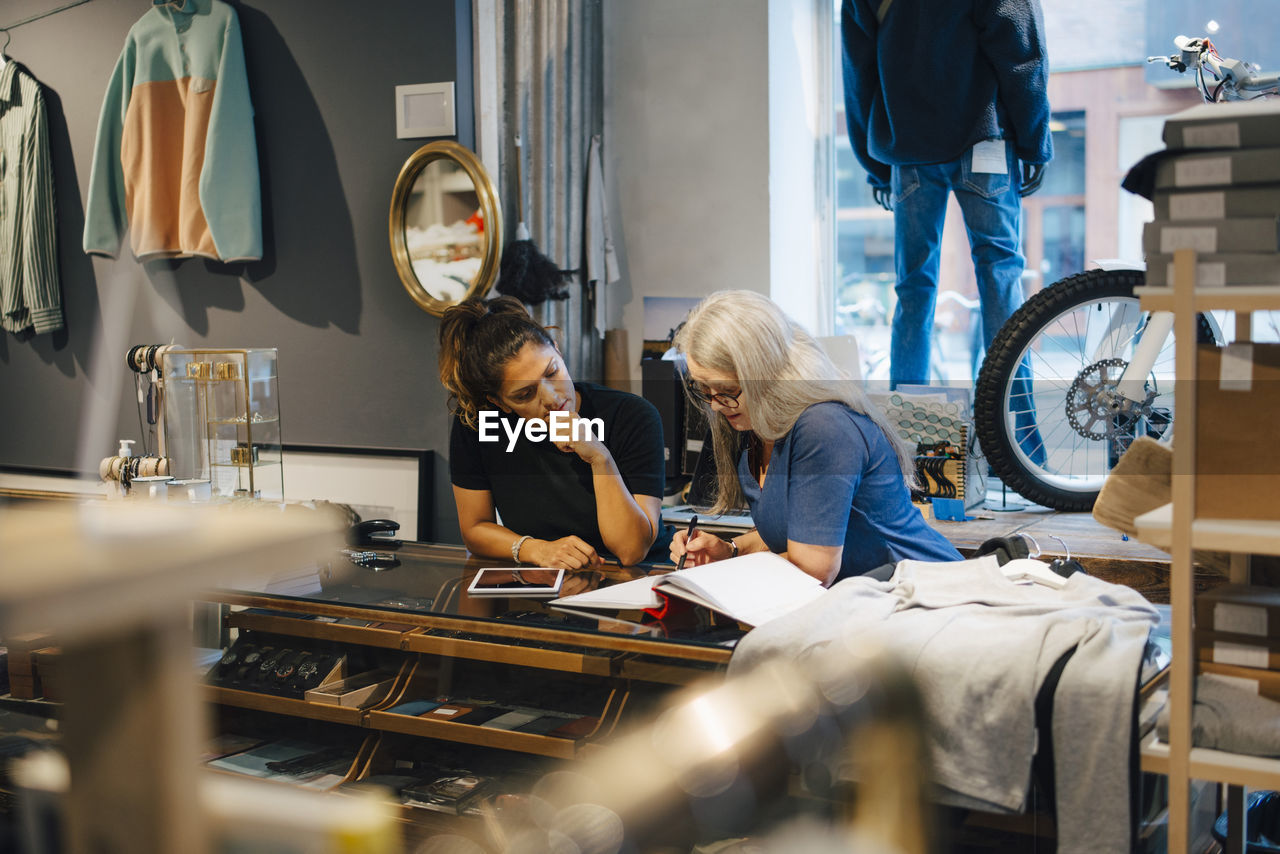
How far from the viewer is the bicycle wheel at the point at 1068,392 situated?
2.79m

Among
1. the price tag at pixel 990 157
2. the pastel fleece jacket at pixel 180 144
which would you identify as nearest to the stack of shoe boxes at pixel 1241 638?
the price tag at pixel 990 157

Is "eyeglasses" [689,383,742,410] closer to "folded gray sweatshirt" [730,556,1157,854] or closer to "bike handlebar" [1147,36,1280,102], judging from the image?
"folded gray sweatshirt" [730,556,1157,854]

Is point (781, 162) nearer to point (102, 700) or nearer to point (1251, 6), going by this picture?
point (1251, 6)

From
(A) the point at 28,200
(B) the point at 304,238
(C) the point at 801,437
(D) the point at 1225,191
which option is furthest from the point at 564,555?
(A) the point at 28,200

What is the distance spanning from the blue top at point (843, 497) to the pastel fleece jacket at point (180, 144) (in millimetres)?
2406

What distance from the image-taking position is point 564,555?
217 cm

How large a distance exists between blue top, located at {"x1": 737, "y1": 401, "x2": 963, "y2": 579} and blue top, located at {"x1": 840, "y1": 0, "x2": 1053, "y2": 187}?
5.26 feet

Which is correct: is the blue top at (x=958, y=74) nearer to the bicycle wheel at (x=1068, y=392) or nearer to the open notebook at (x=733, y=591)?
the bicycle wheel at (x=1068, y=392)

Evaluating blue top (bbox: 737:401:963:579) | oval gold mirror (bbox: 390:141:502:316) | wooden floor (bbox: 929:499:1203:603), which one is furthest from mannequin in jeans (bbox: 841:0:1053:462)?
oval gold mirror (bbox: 390:141:502:316)

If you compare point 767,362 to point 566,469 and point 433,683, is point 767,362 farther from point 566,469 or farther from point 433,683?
point 433,683

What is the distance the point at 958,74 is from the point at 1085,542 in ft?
4.88

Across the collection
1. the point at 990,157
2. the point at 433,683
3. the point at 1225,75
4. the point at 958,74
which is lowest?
the point at 433,683

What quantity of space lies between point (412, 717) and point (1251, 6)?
3492mm

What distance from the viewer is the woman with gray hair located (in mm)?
1913
